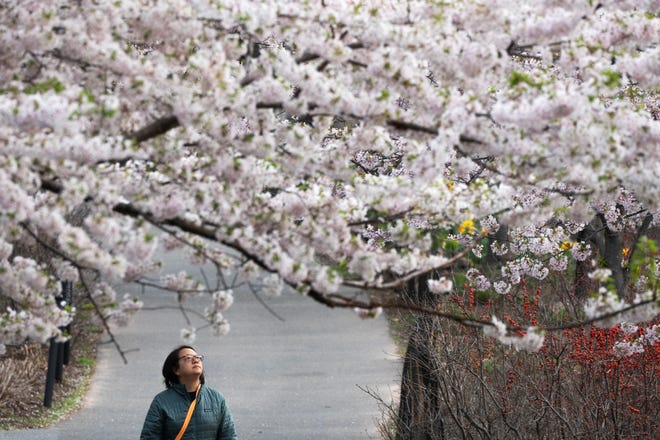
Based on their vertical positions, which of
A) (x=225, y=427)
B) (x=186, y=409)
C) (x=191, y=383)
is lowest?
(x=225, y=427)

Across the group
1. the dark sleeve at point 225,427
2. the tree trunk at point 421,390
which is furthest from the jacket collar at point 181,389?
the tree trunk at point 421,390

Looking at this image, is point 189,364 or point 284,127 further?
point 189,364

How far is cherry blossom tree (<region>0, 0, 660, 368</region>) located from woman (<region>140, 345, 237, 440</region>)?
1953mm

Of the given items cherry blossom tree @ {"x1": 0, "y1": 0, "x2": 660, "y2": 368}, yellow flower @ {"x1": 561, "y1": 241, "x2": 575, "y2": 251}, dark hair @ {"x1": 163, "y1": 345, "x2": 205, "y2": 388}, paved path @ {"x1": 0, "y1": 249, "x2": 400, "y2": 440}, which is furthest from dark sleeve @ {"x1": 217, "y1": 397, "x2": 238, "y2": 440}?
yellow flower @ {"x1": 561, "y1": 241, "x2": 575, "y2": 251}

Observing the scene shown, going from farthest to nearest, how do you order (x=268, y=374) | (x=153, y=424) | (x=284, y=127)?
(x=268, y=374), (x=153, y=424), (x=284, y=127)

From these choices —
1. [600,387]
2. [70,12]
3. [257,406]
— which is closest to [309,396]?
[257,406]

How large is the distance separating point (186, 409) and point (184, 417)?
0.19ft

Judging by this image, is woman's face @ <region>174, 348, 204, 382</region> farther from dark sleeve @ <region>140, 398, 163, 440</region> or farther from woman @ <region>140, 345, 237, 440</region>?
dark sleeve @ <region>140, 398, 163, 440</region>

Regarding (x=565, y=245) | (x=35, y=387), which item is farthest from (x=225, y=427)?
(x=35, y=387)

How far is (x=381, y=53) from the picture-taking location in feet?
14.8

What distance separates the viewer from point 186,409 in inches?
271

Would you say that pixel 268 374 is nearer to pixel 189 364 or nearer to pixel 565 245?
pixel 565 245

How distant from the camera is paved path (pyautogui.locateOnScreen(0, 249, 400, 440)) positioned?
12518 mm

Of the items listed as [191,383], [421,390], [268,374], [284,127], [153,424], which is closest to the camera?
[284,127]
